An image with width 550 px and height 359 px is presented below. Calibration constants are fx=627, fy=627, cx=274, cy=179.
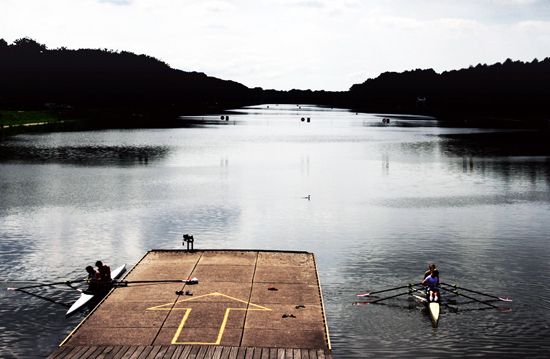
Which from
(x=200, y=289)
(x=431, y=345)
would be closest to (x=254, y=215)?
(x=200, y=289)

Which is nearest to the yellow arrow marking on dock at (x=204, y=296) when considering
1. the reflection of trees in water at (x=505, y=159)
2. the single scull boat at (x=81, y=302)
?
the single scull boat at (x=81, y=302)

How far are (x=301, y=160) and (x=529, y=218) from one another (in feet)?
266

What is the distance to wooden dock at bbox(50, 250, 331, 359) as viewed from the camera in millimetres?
32844

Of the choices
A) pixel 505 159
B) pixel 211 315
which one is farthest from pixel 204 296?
pixel 505 159

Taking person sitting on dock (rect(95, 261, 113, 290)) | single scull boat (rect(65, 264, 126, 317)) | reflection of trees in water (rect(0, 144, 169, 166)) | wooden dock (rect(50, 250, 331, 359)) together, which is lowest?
single scull boat (rect(65, 264, 126, 317))

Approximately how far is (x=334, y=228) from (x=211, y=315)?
36.5m

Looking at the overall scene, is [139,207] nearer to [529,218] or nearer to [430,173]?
[529,218]

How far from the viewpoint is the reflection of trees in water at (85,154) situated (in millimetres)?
141750

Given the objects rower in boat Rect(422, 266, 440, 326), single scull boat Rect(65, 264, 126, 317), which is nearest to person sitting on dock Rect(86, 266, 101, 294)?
single scull boat Rect(65, 264, 126, 317)

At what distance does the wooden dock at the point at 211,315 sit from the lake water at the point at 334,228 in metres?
2.86

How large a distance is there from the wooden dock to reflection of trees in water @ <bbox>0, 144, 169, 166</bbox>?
9536 centimetres

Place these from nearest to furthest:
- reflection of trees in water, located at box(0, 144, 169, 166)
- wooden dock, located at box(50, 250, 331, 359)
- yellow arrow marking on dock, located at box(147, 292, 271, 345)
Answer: wooden dock, located at box(50, 250, 331, 359), yellow arrow marking on dock, located at box(147, 292, 271, 345), reflection of trees in water, located at box(0, 144, 169, 166)

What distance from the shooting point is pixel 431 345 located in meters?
38.3

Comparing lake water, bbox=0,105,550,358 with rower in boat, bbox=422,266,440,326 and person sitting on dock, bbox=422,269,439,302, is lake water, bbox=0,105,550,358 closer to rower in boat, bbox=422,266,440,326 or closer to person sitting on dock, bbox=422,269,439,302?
rower in boat, bbox=422,266,440,326
